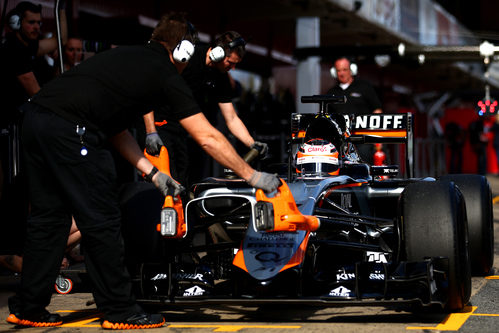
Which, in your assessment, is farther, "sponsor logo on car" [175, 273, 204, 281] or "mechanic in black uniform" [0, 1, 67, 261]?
A: "mechanic in black uniform" [0, 1, 67, 261]

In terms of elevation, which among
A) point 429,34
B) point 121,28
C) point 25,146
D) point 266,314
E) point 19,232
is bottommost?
point 266,314

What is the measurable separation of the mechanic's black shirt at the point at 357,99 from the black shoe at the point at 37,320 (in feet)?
18.0

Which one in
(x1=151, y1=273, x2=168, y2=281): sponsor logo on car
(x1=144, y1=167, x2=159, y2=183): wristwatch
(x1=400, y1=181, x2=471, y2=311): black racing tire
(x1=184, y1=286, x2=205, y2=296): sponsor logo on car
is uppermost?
(x1=144, y1=167, x2=159, y2=183): wristwatch

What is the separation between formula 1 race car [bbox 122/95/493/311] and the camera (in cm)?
516

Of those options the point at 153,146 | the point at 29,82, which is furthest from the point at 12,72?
the point at 153,146

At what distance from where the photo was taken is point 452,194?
560 cm

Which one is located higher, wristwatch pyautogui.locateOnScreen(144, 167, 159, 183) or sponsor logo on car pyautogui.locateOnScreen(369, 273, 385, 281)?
wristwatch pyautogui.locateOnScreen(144, 167, 159, 183)

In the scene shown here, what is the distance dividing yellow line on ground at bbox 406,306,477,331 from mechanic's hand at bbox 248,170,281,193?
1.08 m

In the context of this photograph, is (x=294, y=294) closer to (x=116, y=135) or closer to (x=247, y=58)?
(x=116, y=135)

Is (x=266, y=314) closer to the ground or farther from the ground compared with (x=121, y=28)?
closer to the ground

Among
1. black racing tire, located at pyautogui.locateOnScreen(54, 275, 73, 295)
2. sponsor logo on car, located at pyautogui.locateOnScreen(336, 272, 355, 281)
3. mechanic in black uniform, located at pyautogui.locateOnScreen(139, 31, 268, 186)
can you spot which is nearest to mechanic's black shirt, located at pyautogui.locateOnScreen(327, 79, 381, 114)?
mechanic in black uniform, located at pyautogui.locateOnScreen(139, 31, 268, 186)

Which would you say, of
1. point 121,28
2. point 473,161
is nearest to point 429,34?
point 473,161

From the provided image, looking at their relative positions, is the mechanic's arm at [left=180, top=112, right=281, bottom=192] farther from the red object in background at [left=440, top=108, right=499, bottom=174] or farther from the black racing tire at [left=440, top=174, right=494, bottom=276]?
the red object in background at [left=440, top=108, right=499, bottom=174]

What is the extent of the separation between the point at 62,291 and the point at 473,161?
24021 mm
